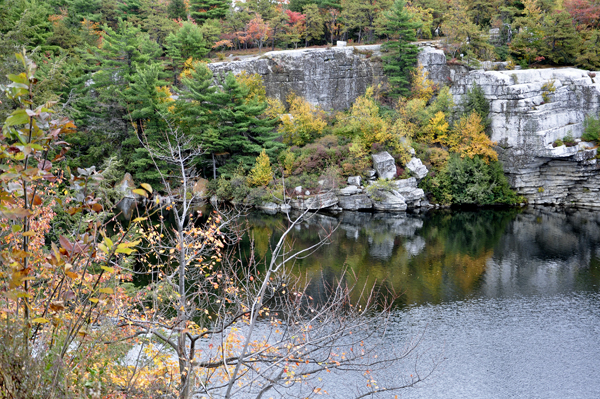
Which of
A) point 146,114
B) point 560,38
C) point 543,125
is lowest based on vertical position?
point 543,125

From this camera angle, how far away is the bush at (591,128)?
90.2ft

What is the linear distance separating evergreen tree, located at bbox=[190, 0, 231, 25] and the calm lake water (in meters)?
20.2

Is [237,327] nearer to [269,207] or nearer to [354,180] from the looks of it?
[269,207]

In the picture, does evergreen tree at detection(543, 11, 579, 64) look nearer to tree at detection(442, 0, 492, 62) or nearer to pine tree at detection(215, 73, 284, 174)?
tree at detection(442, 0, 492, 62)

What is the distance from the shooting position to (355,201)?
88.4 ft

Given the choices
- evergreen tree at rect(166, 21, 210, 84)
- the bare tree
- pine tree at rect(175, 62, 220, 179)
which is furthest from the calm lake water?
evergreen tree at rect(166, 21, 210, 84)

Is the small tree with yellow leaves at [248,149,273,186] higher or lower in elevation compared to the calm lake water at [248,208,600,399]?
higher

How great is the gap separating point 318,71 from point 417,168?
34.9ft

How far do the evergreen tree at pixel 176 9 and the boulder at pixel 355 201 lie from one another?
24.0 metres

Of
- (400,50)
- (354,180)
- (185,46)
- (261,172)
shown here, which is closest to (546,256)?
(354,180)

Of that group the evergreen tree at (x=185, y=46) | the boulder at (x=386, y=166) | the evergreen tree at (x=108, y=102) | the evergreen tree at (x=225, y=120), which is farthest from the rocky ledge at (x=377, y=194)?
the evergreen tree at (x=185, y=46)

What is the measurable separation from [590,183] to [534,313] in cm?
1804

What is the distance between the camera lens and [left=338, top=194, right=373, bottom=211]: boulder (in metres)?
26.9

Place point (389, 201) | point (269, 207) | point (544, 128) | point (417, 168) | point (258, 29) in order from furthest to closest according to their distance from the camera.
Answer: point (258, 29), point (417, 168), point (544, 128), point (389, 201), point (269, 207)
